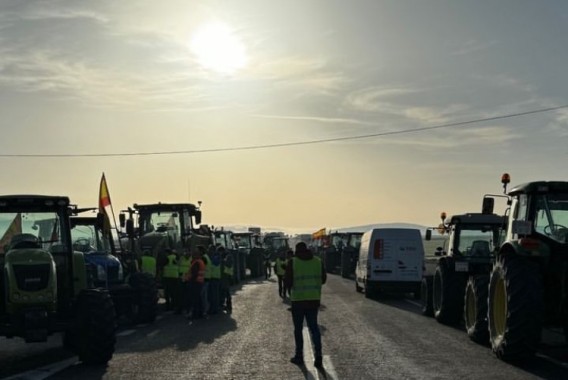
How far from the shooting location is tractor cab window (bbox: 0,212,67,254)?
11.8m

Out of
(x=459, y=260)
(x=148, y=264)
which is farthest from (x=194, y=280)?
(x=459, y=260)

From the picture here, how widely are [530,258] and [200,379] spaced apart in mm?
5304

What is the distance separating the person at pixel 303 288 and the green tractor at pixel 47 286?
275cm

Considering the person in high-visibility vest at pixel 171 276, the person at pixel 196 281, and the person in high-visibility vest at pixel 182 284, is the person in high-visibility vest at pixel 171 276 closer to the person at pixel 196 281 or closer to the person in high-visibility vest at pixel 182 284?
the person in high-visibility vest at pixel 182 284

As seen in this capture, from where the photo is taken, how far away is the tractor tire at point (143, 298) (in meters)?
17.0

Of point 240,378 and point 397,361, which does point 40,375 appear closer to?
point 240,378

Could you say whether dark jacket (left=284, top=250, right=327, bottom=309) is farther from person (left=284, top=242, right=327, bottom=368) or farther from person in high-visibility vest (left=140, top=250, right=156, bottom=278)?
person in high-visibility vest (left=140, top=250, right=156, bottom=278)

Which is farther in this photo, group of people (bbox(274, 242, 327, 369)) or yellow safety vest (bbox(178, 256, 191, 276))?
yellow safety vest (bbox(178, 256, 191, 276))

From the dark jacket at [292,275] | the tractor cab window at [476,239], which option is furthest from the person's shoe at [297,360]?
the tractor cab window at [476,239]

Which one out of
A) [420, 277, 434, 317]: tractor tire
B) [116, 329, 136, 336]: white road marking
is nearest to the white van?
[420, 277, 434, 317]: tractor tire

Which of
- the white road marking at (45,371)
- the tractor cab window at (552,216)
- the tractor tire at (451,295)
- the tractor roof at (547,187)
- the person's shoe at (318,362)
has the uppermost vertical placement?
the tractor roof at (547,187)

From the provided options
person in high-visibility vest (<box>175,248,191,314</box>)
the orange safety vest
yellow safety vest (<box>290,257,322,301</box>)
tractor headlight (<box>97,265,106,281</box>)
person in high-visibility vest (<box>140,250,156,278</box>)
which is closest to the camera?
yellow safety vest (<box>290,257,322,301</box>)

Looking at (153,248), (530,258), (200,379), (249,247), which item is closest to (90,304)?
(200,379)

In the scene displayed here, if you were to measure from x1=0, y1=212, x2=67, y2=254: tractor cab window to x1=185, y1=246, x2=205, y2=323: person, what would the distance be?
7026 mm
